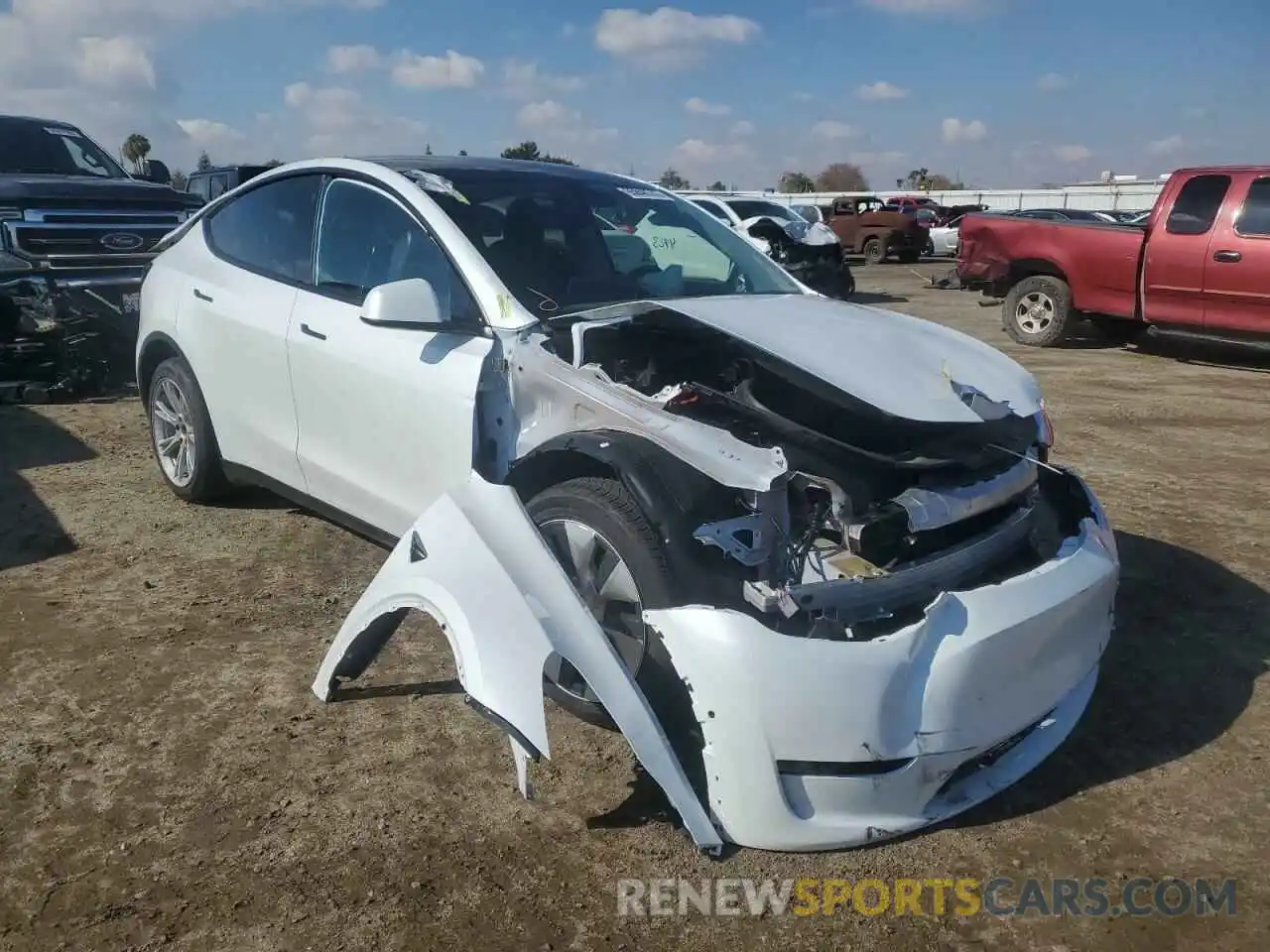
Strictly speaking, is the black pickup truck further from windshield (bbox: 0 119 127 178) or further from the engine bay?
the engine bay

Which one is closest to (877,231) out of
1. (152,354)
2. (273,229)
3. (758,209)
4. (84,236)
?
(758,209)

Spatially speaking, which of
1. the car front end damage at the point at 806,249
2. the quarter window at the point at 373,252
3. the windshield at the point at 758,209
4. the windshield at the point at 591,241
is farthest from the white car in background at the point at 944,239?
the quarter window at the point at 373,252

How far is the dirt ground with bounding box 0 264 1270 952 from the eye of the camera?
232cm

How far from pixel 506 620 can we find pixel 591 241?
186cm

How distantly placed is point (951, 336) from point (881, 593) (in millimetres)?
1545

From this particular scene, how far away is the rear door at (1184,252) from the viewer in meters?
9.90

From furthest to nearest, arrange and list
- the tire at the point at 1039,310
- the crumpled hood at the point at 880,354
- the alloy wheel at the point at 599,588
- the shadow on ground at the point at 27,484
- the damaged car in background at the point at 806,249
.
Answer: the damaged car in background at the point at 806,249, the tire at the point at 1039,310, the shadow on ground at the point at 27,484, the crumpled hood at the point at 880,354, the alloy wheel at the point at 599,588

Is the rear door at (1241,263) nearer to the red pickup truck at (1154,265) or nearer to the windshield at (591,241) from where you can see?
the red pickup truck at (1154,265)

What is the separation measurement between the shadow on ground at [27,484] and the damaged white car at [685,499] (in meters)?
1.35

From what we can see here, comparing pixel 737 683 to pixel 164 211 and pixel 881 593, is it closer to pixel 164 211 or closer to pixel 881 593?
pixel 881 593

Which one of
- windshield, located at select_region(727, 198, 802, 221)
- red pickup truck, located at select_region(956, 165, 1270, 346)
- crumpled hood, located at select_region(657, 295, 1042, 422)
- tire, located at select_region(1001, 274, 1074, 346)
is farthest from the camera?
windshield, located at select_region(727, 198, 802, 221)

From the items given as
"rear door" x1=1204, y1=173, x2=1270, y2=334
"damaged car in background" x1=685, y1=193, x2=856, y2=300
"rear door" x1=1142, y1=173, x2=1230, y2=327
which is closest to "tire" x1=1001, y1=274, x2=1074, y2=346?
"rear door" x1=1142, y1=173, x2=1230, y2=327

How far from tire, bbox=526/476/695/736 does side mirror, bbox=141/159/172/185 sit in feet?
29.3

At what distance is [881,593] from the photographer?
255cm
